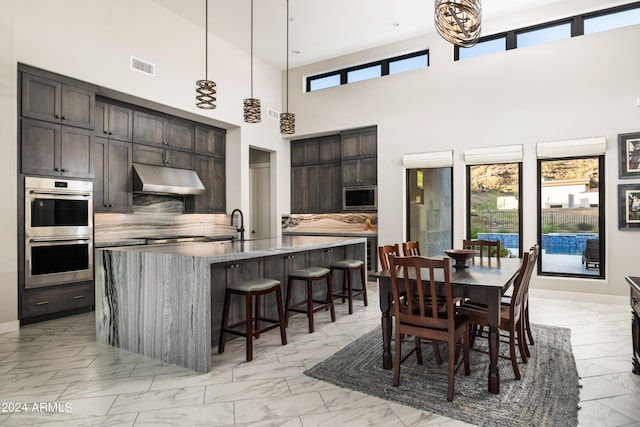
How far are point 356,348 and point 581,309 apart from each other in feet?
11.0

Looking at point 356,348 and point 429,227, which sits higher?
point 429,227

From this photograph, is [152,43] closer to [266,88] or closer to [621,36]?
[266,88]

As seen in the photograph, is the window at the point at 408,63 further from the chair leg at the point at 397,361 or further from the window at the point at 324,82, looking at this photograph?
the chair leg at the point at 397,361

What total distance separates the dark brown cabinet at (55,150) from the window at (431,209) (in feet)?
16.3

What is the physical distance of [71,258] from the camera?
15.1ft

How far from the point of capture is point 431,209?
263 inches

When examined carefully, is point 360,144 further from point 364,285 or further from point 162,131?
point 162,131

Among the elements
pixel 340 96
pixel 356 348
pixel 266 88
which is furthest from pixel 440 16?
pixel 266 88

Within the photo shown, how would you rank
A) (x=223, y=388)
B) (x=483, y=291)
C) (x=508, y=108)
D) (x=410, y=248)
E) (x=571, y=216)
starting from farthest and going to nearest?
1. (x=508, y=108)
2. (x=571, y=216)
3. (x=410, y=248)
4. (x=223, y=388)
5. (x=483, y=291)

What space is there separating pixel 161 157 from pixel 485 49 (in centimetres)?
550

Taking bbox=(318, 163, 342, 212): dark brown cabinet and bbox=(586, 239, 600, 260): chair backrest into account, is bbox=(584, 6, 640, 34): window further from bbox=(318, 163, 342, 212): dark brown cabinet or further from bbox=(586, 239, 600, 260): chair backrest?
bbox=(318, 163, 342, 212): dark brown cabinet

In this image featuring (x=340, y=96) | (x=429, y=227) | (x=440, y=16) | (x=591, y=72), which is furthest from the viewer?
(x=340, y=96)

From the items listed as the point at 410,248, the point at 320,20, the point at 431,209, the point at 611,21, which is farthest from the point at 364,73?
the point at 410,248

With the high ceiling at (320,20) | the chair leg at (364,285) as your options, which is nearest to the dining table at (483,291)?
the chair leg at (364,285)
